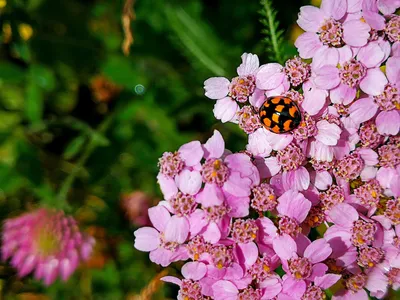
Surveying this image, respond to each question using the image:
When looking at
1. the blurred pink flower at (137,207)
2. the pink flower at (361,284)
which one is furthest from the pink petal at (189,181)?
the blurred pink flower at (137,207)

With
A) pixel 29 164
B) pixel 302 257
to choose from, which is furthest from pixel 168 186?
pixel 29 164

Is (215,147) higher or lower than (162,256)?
higher

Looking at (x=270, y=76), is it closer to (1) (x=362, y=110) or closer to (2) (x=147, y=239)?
(1) (x=362, y=110)

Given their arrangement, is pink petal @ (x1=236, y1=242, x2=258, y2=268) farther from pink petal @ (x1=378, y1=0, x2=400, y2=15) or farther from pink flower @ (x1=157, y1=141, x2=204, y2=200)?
pink petal @ (x1=378, y1=0, x2=400, y2=15)

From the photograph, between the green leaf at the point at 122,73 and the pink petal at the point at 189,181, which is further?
the green leaf at the point at 122,73

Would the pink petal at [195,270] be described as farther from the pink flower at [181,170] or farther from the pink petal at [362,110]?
the pink petal at [362,110]

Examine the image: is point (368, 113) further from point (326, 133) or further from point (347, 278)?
point (347, 278)

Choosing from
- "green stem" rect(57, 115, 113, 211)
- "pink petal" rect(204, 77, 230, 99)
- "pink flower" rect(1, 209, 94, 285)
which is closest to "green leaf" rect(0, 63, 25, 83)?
"green stem" rect(57, 115, 113, 211)
